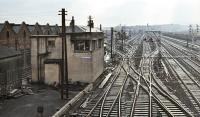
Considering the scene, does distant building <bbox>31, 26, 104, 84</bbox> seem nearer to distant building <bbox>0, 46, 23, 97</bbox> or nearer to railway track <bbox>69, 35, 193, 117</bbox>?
distant building <bbox>0, 46, 23, 97</bbox>

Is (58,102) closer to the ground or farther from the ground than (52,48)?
closer to the ground

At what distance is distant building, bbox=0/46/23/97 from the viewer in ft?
83.1

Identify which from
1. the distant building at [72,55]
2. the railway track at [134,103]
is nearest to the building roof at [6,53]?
the distant building at [72,55]

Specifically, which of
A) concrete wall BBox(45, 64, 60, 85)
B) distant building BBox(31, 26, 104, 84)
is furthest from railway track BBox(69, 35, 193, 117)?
concrete wall BBox(45, 64, 60, 85)

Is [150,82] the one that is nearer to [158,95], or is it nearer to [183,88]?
[183,88]

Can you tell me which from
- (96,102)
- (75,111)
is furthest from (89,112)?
(96,102)

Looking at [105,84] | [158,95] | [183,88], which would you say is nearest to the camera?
[158,95]

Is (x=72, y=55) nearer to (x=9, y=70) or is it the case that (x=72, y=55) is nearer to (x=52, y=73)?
(x=52, y=73)

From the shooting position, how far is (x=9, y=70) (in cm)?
2784

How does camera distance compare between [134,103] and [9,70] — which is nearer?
[134,103]

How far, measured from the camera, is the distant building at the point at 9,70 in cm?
2534

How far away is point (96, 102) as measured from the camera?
2423 cm

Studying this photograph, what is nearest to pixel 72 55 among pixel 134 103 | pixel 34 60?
pixel 34 60

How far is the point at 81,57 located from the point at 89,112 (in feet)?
40.2
